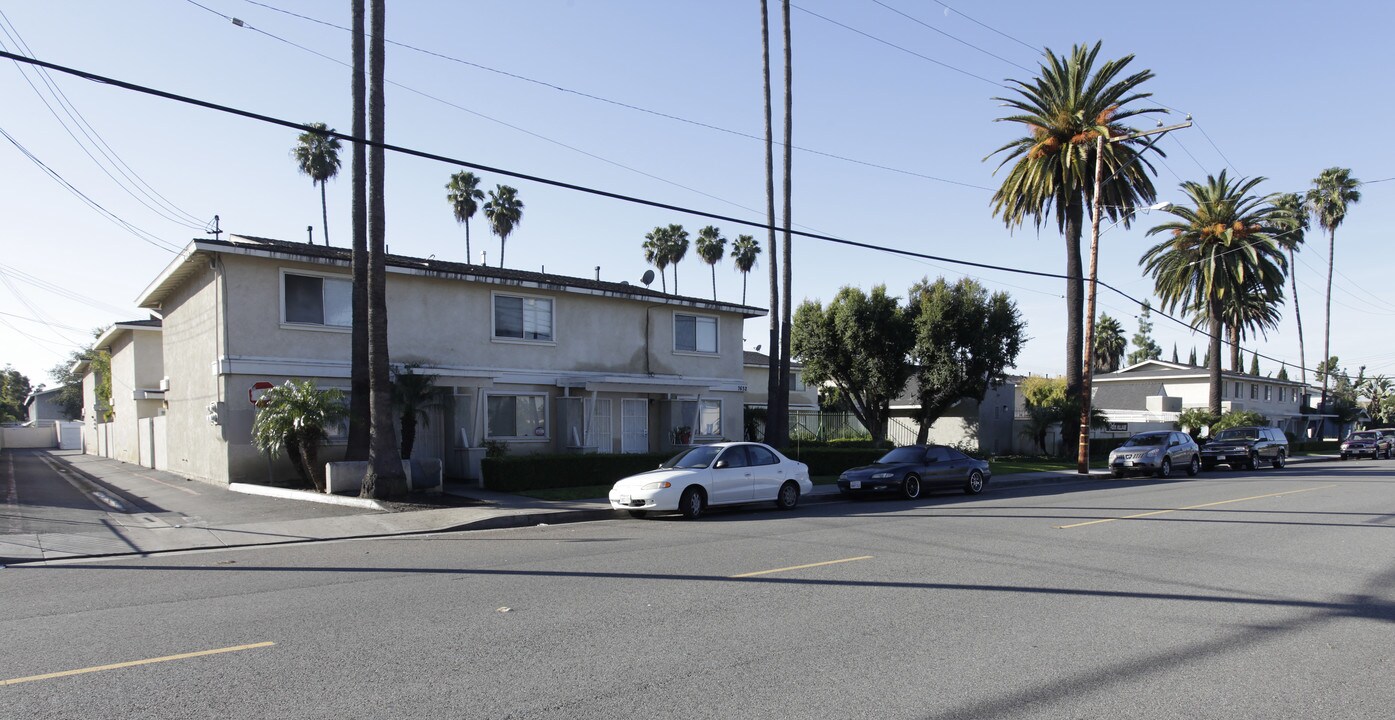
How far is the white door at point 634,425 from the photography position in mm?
26844

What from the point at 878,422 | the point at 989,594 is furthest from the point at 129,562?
the point at 878,422

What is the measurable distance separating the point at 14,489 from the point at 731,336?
780 inches

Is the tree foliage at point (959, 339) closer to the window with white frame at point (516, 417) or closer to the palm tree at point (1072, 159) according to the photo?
the palm tree at point (1072, 159)

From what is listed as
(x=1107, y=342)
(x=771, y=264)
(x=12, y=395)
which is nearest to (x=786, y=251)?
(x=771, y=264)

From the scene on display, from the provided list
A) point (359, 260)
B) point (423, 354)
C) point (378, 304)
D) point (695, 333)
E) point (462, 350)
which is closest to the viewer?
point (378, 304)

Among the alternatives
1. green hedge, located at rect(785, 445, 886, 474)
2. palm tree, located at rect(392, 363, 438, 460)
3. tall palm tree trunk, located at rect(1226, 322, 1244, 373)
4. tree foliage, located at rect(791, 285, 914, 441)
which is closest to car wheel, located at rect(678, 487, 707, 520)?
palm tree, located at rect(392, 363, 438, 460)

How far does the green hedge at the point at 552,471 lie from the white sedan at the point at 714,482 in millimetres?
4102

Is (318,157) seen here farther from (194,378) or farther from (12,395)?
(12,395)

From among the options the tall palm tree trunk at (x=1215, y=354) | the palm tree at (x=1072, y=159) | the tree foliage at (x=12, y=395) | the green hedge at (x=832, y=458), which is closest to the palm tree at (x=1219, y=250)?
the tall palm tree trunk at (x=1215, y=354)

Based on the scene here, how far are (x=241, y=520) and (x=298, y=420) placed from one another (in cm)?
354

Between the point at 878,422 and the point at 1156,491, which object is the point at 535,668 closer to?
the point at 1156,491

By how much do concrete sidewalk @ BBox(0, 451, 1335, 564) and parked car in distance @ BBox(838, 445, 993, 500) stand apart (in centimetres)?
85

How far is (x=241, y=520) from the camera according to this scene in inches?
603

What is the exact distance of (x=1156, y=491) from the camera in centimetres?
2261
